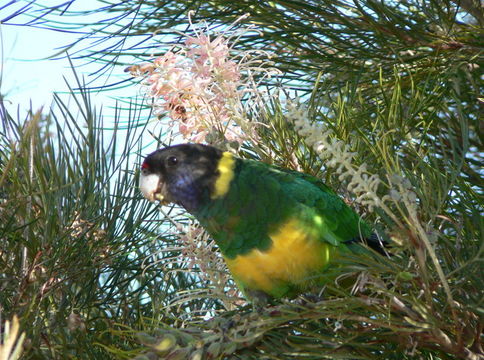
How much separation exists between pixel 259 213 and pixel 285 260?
14cm

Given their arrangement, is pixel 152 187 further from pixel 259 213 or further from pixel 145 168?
pixel 259 213

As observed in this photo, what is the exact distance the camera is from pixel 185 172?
66.0 inches

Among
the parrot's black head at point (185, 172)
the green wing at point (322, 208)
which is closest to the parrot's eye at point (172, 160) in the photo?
the parrot's black head at point (185, 172)

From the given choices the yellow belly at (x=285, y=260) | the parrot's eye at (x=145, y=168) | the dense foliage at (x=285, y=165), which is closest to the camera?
the dense foliage at (x=285, y=165)

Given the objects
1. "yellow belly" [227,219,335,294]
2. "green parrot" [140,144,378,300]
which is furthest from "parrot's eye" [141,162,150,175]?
"yellow belly" [227,219,335,294]

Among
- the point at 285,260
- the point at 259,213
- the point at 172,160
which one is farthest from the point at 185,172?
the point at 285,260

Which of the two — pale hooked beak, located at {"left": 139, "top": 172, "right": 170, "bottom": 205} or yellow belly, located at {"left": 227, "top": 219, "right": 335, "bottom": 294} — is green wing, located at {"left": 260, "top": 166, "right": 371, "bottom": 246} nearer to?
yellow belly, located at {"left": 227, "top": 219, "right": 335, "bottom": 294}

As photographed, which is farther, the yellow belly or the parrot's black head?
the parrot's black head

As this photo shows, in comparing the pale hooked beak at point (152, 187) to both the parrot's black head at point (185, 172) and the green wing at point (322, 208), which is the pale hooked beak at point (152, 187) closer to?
the parrot's black head at point (185, 172)

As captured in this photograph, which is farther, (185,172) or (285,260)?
(185,172)

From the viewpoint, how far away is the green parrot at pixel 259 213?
5.00 feet

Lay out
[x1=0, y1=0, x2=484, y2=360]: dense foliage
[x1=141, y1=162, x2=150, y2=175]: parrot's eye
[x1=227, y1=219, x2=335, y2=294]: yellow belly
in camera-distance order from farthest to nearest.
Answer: [x1=141, y1=162, x2=150, y2=175]: parrot's eye → [x1=227, y1=219, x2=335, y2=294]: yellow belly → [x1=0, y1=0, x2=484, y2=360]: dense foliage

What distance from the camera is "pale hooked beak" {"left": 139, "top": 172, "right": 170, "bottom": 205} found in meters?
1.59

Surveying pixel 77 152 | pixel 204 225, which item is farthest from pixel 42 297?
pixel 204 225
